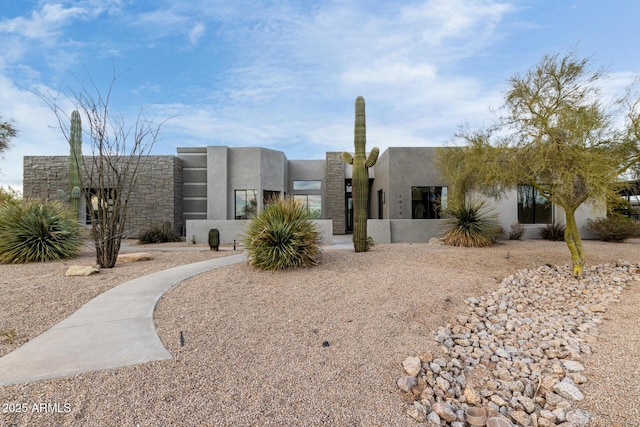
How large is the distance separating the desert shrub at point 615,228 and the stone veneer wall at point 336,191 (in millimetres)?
11885

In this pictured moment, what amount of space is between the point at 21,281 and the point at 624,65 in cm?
1371

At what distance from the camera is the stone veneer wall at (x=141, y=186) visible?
16188 mm

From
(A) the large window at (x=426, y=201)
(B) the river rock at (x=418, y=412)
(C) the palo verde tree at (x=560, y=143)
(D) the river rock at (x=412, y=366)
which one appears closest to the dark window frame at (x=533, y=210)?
(A) the large window at (x=426, y=201)

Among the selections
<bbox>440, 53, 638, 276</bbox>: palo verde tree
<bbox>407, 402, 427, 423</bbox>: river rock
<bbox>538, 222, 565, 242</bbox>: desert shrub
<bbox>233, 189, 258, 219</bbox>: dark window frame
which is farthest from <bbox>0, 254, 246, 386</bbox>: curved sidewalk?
<bbox>538, 222, 565, 242</bbox>: desert shrub

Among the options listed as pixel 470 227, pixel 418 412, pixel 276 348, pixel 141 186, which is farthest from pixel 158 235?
pixel 418 412

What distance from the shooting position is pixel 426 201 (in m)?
15.1

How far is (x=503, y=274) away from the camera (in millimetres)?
7246

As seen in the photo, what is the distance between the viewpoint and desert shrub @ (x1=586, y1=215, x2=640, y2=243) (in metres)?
12.9

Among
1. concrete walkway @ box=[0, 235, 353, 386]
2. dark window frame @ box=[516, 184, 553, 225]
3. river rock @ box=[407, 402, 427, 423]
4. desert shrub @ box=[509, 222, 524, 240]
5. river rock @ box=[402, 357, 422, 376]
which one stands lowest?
river rock @ box=[407, 402, 427, 423]

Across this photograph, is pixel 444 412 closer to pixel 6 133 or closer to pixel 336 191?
pixel 336 191

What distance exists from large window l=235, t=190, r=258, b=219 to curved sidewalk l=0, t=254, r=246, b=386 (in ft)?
38.9

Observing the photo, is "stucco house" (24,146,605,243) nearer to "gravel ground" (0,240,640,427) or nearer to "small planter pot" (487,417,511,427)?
"gravel ground" (0,240,640,427)

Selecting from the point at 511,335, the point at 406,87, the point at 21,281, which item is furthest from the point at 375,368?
the point at 406,87

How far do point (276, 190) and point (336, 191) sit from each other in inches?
145
